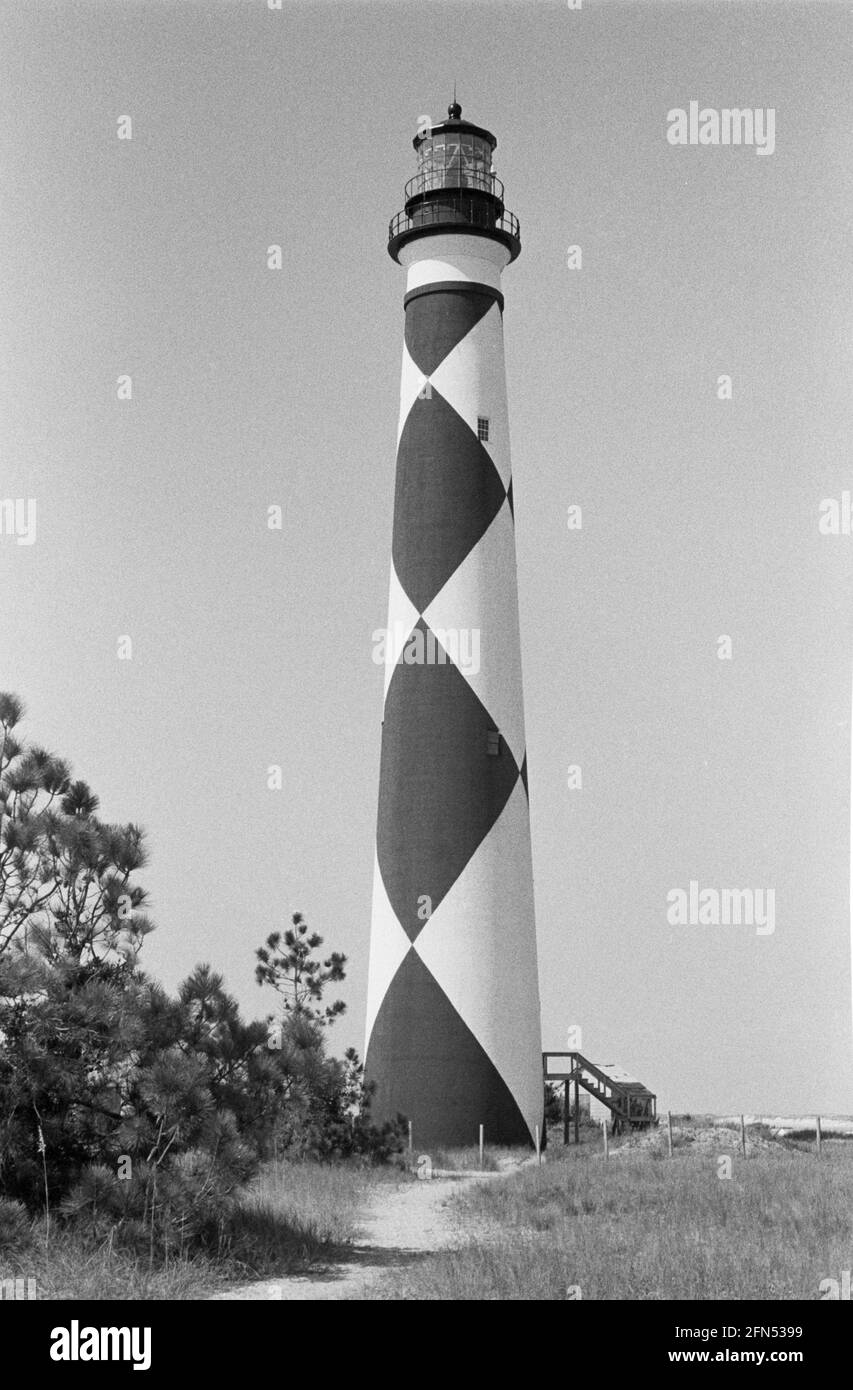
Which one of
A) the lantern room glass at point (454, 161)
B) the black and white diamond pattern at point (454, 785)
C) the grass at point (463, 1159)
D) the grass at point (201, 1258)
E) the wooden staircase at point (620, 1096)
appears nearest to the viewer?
the grass at point (201, 1258)

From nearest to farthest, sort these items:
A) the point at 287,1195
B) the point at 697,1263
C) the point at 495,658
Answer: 1. the point at 697,1263
2. the point at 287,1195
3. the point at 495,658

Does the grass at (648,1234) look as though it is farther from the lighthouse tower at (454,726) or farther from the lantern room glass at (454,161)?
the lantern room glass at (454,161)

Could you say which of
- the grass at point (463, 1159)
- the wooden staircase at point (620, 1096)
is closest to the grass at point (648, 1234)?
the grass at point (463, 1159)

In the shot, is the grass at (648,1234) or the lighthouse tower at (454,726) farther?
the lighthouse tower at (454,726)

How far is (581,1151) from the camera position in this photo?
22.7 meters

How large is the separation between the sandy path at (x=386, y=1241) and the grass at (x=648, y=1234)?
0.31 metres

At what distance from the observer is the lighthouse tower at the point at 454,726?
70.1 ft

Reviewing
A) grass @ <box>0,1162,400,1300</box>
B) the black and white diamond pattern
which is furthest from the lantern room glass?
grass @ <box>0,1162,400,1300</box>

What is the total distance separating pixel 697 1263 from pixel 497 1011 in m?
9.15

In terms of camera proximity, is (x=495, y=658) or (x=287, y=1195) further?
(x=495, y=658)

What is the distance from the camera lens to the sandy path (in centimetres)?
1175

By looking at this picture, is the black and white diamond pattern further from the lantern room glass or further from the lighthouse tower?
the lantern room glass
